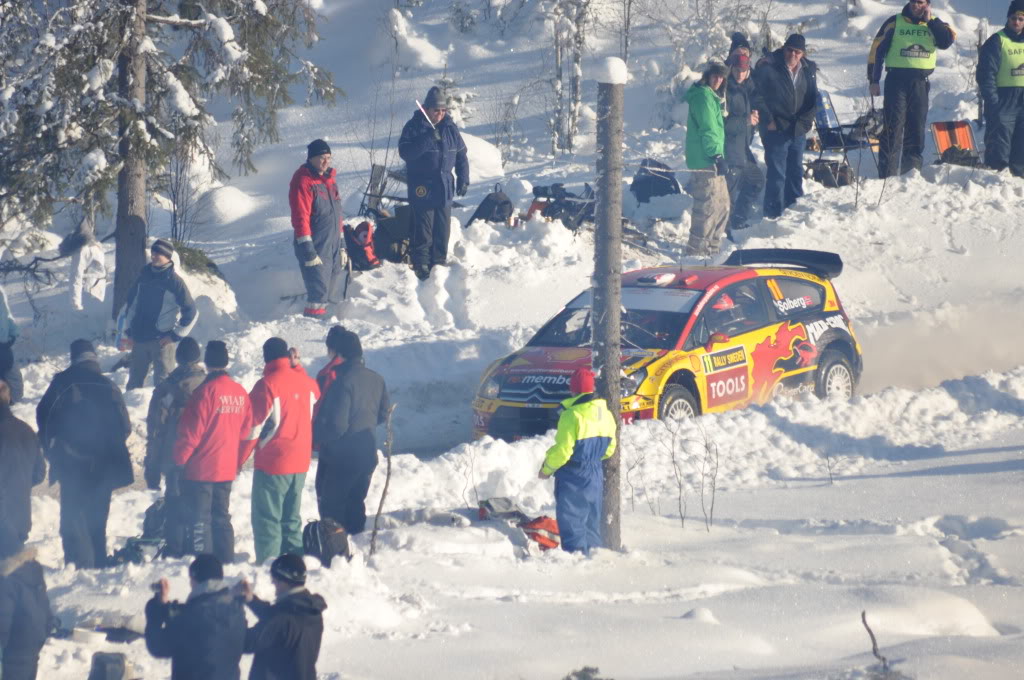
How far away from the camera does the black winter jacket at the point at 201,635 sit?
5430 millimetres

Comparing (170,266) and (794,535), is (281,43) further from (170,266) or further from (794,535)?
(794,535)

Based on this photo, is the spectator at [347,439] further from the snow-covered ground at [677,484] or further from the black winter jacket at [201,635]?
the black winter jacket at [201,635]

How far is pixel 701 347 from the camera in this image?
1184 cm

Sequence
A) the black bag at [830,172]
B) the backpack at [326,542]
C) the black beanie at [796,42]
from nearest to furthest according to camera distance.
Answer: the backpack at [326,542], the black beanie at [796,42], the black bag at [830,172]

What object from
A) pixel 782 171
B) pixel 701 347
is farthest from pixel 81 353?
pixel 782 171

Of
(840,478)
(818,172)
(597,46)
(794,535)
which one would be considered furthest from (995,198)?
(597,46)

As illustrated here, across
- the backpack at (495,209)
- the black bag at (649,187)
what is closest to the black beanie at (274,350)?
the backpack at (495,209)

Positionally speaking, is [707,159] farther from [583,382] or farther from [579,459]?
[579,459]

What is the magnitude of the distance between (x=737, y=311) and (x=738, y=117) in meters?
5.23

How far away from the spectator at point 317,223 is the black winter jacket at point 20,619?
8.38 m

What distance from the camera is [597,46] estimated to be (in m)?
33.6

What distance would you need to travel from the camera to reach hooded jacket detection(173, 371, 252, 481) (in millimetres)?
8336

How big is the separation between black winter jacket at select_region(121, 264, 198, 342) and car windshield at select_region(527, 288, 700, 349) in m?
3.17

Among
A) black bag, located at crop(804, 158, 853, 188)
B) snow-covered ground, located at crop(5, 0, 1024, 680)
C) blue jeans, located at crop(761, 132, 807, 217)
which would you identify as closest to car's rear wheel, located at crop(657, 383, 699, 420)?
snow-covered ground, located at crop(5, 0, 1024, 680)
